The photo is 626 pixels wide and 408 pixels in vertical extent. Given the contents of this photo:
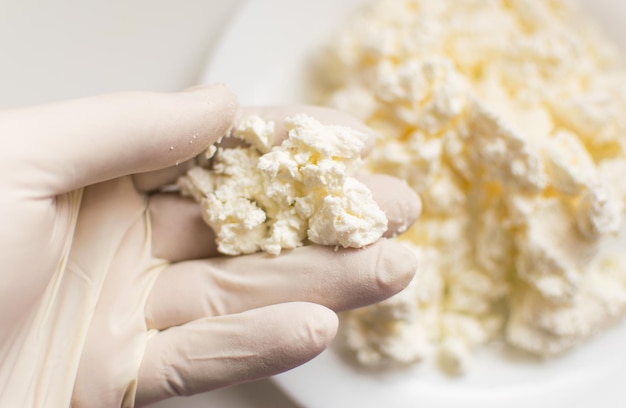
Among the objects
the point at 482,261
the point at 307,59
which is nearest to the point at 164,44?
the point at 307,59

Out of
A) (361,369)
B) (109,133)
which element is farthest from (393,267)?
(109,133)

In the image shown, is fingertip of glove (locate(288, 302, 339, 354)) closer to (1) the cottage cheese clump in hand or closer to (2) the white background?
(1) the cottage cheese clump in hand

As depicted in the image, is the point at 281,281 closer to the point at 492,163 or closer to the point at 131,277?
the point at 131,277

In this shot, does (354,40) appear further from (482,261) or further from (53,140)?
(53,140)

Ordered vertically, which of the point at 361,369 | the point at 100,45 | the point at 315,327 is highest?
the point at 100,45

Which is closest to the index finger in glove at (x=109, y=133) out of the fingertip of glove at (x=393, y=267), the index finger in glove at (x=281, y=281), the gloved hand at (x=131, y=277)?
the gloved hand at (x=131, y=277)

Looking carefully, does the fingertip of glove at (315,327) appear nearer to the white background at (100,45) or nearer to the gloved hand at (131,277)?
the gloved hand at (131,277)
